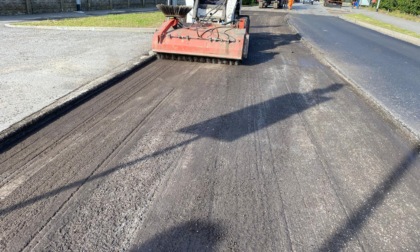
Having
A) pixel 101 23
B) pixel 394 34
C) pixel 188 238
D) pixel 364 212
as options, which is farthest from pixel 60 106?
pixel 394 34

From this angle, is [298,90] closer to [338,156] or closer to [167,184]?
[338,156]

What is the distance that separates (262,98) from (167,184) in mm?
3533

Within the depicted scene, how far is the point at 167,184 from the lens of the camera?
11.6 feet

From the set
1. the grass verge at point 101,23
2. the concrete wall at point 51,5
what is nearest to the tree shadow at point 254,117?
the grass verge at point 101,23

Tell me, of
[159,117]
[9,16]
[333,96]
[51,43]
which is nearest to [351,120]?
[333,96]

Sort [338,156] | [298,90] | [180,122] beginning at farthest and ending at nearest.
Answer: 1. [298,90]
2. [180,122]
3. [338,156]

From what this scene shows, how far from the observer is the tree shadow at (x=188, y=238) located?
8.82 ft

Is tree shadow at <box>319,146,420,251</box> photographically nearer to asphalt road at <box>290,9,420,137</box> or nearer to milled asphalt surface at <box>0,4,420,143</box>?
asphalt road at <box>290,9,420,137</box>

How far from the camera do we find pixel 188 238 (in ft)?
9.18

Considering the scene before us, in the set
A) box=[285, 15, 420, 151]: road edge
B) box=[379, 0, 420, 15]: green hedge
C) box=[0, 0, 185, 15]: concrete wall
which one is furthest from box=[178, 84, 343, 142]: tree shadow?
box=[379, 0, 420, 15]: green hedge

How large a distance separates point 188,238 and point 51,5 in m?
25.2

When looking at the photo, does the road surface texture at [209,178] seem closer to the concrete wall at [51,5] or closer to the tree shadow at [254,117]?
the tree shadow at [254,117]

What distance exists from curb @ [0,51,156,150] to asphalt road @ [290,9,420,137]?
5784mm

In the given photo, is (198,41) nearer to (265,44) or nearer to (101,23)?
(265,44)
